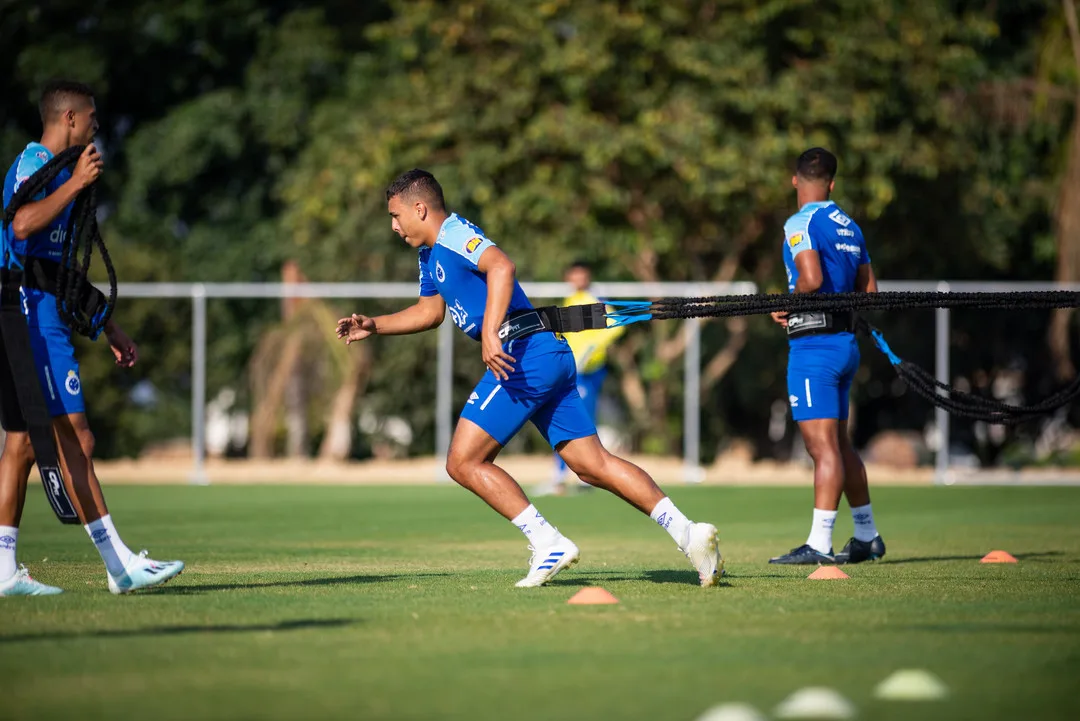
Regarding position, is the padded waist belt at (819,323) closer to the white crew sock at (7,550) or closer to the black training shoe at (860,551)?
the black training shoe at (860,551)

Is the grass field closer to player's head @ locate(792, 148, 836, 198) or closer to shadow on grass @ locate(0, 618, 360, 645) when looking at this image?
shadow on grass @ locate(0, 618, 360, 645)

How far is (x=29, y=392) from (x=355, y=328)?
6.29 ft

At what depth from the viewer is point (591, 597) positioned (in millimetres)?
7020

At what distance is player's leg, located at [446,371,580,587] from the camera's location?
7.72 metres

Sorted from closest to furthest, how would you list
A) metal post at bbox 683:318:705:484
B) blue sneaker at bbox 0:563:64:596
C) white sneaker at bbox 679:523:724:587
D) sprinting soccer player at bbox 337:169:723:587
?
blue sneaker at bbox 0:563:64:596 < white sneaker at bbox 679:523:724:587 < sprinting soccer player at bbox 337:169:723:587 < metal post at bbox 683:318:705:484

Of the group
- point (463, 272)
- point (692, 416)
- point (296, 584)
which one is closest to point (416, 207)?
point (463, 272)

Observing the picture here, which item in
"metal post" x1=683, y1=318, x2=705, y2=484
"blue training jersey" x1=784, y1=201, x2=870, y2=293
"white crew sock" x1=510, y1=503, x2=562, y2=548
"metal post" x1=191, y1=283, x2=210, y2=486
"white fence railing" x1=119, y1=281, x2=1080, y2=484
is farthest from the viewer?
"metal post" x1=191, y1=283, x2=210, y2=486

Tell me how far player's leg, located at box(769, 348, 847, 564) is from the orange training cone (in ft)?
8.56

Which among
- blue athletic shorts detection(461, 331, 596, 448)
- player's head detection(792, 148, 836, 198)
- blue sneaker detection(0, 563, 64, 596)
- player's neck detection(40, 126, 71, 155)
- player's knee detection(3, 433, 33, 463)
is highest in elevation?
player's head detection(792, 148, 836, 198)

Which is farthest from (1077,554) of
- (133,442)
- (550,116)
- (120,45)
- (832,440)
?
(120,45)

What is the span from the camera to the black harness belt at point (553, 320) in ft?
25.3

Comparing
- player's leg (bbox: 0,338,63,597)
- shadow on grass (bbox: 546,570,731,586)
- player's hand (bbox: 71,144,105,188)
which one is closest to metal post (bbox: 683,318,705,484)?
shadow on grass (bbox: 546,570,731,586)

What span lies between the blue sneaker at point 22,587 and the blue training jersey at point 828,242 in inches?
187

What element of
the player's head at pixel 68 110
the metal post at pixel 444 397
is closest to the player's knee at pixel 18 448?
the player's head at pixel 68 110
